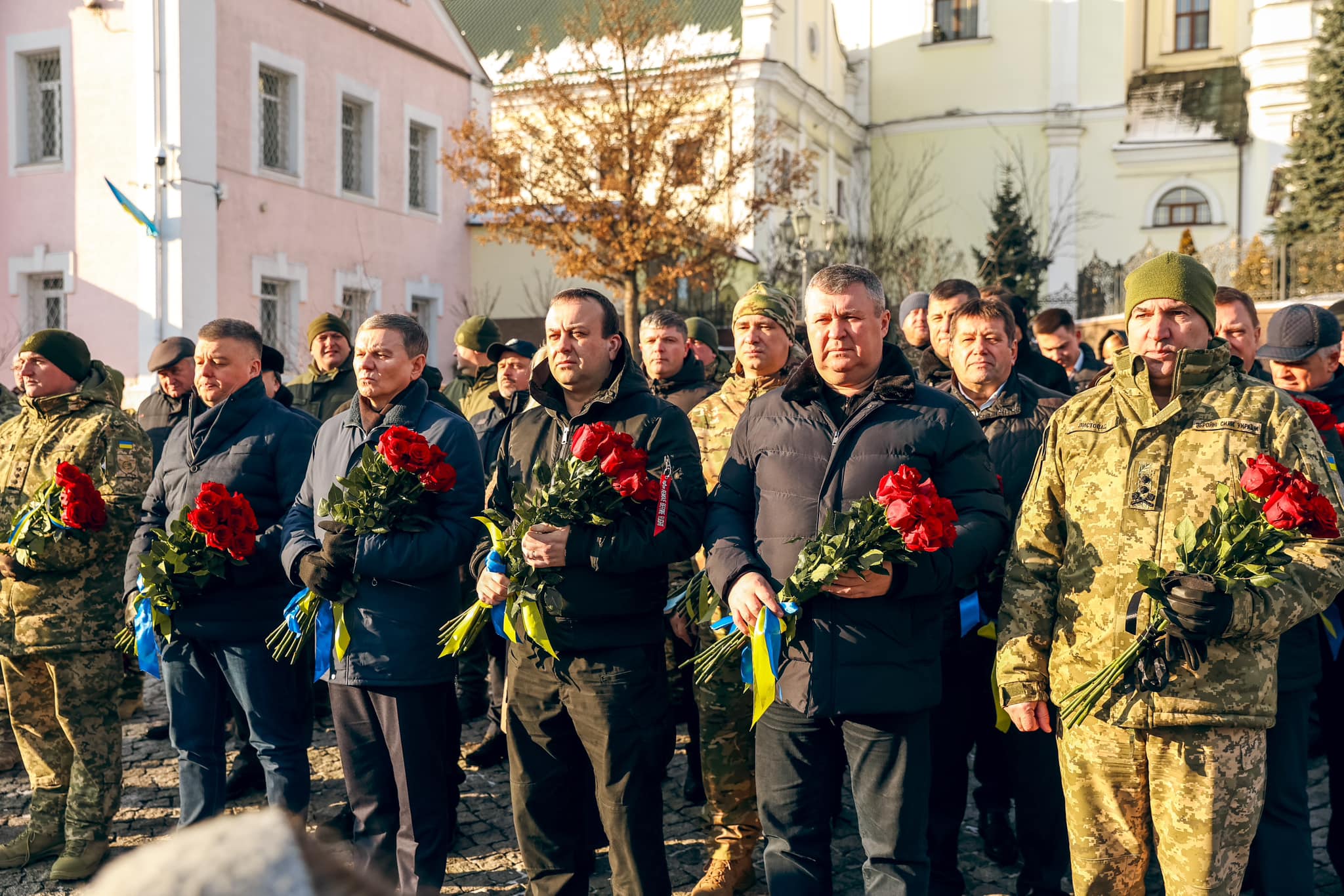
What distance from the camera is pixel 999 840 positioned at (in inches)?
192

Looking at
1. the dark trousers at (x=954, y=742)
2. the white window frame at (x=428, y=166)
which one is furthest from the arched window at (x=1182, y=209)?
the dark trousers at (x=954, y=742)

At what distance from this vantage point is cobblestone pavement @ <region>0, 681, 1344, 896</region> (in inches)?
184

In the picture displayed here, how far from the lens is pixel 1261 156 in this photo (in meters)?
33.0

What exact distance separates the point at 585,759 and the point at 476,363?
4.29 meters

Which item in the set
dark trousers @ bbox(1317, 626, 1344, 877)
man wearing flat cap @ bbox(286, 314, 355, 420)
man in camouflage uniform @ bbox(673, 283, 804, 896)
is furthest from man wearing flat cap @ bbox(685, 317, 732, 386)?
dark trousers @ bbox(1317, 626, 1344, 877)

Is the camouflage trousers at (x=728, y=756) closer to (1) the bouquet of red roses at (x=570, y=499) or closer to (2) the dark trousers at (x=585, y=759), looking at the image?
Result: (2) the dark trousers at (x=585, y=759)

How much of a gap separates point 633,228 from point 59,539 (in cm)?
1593

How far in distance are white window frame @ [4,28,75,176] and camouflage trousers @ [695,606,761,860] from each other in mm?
17943

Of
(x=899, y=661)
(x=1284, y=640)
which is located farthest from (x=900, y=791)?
(x=1284, y=640)

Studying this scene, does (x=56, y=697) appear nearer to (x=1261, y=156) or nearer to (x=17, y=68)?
(x=17, y=68)

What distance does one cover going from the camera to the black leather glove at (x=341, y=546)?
13.4ft

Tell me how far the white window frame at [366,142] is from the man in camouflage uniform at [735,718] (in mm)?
18571

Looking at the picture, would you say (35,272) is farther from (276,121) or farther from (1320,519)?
(1320,519)

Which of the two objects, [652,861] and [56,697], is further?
[56,697]
